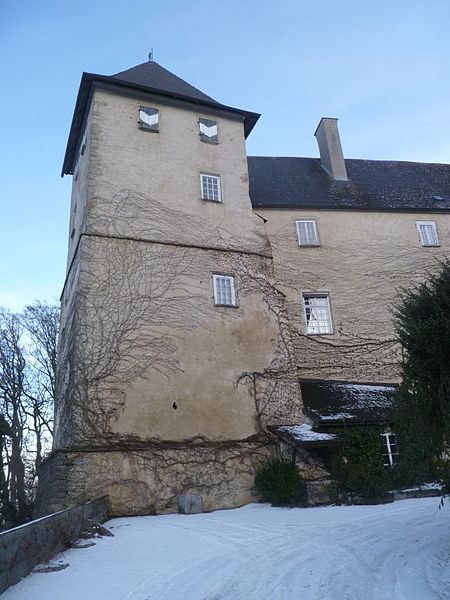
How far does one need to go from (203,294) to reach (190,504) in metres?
5.77

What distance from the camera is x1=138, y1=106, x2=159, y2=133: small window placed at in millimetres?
16453

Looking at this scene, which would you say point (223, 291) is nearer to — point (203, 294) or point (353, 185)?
point (203, 294)

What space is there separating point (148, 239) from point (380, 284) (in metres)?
8.66

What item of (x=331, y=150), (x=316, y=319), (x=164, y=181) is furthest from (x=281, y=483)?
(x=331, y=150)

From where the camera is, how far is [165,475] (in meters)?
12.1

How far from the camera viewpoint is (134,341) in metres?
13.3

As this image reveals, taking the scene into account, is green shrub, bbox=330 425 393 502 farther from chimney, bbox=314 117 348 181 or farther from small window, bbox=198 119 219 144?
chimney, bbox=314 117 348 181

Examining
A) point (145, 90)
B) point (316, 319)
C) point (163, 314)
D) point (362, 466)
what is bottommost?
point (362, 466)

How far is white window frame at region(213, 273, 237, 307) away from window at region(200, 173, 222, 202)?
2791 millimetres

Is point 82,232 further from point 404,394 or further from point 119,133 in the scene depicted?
point 404,394

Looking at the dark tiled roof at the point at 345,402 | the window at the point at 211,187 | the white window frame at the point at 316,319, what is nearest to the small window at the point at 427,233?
the white window frame at the point at 316,319

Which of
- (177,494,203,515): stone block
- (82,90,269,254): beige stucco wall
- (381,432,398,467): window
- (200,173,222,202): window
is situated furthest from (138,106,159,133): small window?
(381,432,398,467): window

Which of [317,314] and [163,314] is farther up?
[317,314]

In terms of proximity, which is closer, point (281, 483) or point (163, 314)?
point (281, 483)
